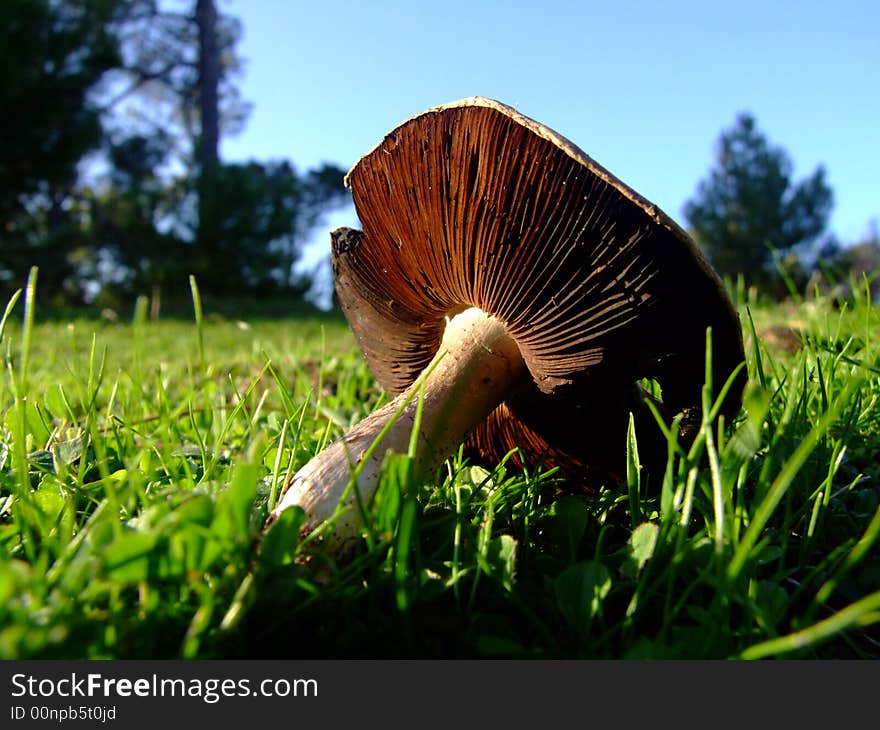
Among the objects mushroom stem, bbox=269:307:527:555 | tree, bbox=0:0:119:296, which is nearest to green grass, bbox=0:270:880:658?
mushroom stem, bbox=269:307:527:555

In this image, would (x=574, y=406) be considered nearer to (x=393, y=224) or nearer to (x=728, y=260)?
(x=393, y=224)

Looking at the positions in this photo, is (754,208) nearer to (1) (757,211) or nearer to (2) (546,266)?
(1) (757,211)

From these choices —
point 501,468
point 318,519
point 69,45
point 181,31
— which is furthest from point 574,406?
point 181,31

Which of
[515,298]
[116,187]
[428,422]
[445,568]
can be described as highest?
[116,187]

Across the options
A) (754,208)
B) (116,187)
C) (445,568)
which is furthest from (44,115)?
(754,208)

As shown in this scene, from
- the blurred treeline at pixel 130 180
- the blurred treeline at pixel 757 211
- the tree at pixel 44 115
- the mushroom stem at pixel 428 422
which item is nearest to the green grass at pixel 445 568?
the mushroom stem at pixel 428 422

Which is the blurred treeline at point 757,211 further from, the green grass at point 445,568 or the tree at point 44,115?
the green grass at point 445,568

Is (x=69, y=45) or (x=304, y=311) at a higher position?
(x=69, y=45)
